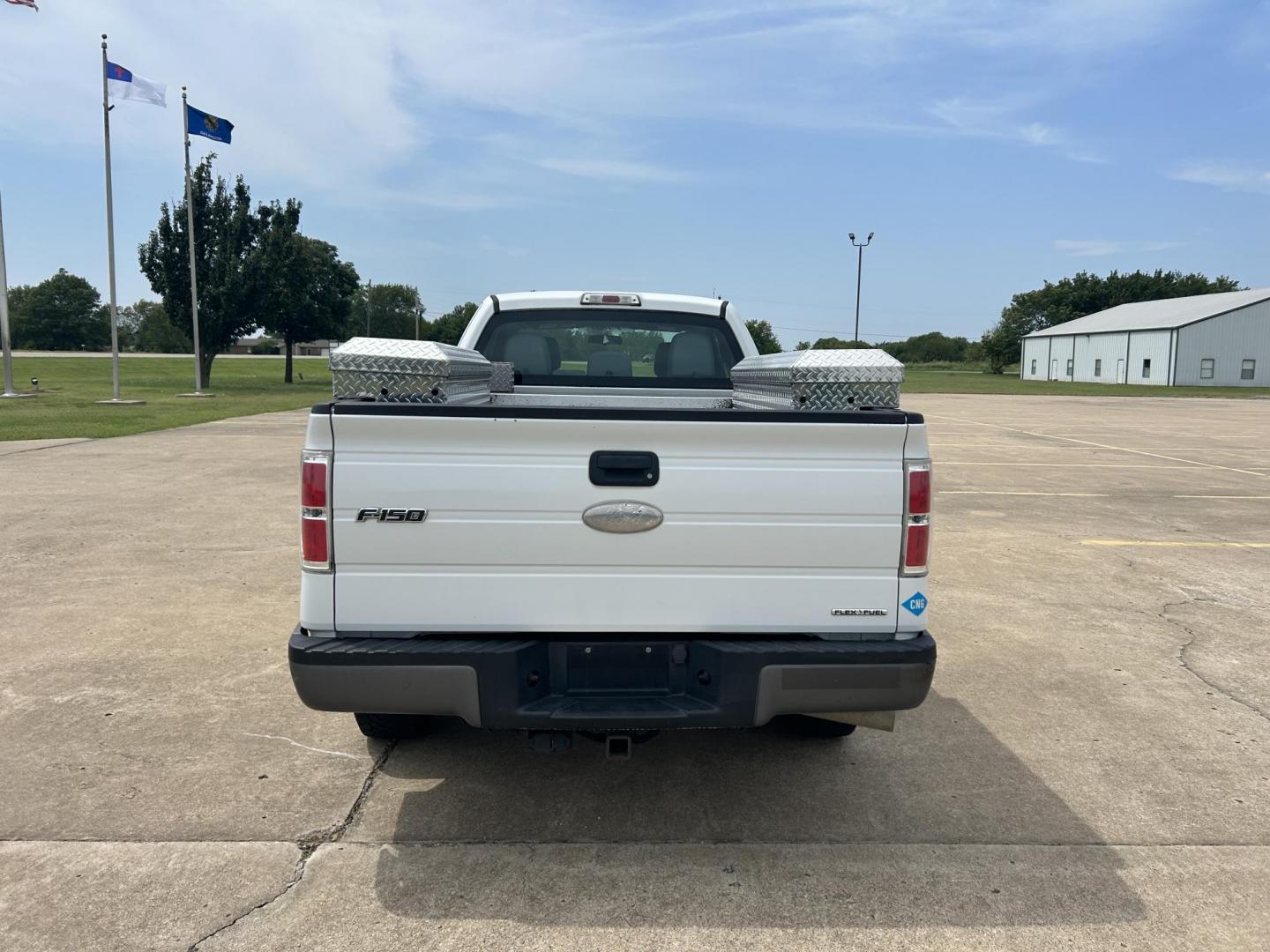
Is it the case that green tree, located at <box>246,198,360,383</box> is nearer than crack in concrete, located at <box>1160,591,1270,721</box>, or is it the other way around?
crack in concrete, located at <box>1160,591,1270,721</box>

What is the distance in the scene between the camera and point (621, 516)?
288cm

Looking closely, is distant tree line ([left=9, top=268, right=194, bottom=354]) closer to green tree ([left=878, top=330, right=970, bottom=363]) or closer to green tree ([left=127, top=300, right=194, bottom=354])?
green tree ([left=127, top=300, right=194, bottom=354])

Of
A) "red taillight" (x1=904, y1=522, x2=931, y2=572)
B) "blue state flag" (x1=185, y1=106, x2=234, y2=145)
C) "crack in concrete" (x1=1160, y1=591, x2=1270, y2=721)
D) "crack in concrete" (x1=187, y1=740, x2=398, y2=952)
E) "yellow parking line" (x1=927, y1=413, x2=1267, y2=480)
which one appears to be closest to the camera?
"crack in concrete" (x1=187, y1=740, x2=398, y2=952)

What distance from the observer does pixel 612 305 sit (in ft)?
17.9

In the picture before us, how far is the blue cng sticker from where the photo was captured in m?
3.01

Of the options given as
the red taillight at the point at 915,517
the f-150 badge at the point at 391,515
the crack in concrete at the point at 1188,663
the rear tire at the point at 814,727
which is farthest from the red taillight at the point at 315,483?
the crack in concrete at the point at 1188,663

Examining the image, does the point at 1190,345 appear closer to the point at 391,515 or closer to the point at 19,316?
the point at 391,515

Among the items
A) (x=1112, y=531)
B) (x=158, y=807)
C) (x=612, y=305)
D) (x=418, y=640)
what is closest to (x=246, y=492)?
(x=612, y=305)

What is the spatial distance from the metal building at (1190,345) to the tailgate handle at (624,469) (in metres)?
67.1

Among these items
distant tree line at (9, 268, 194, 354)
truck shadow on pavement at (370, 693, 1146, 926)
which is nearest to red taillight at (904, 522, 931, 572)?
truck shadow on pavement at (370, 693, 1146, 926)

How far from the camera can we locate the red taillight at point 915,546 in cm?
296

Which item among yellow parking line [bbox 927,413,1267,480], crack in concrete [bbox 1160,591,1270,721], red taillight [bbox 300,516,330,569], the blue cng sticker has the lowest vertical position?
crack in concrete [bbox 1160,591,1270,721]

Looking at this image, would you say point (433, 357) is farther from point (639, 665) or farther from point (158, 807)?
point (158, 807)

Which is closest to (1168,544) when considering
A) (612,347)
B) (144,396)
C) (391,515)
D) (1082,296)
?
(612,347)
